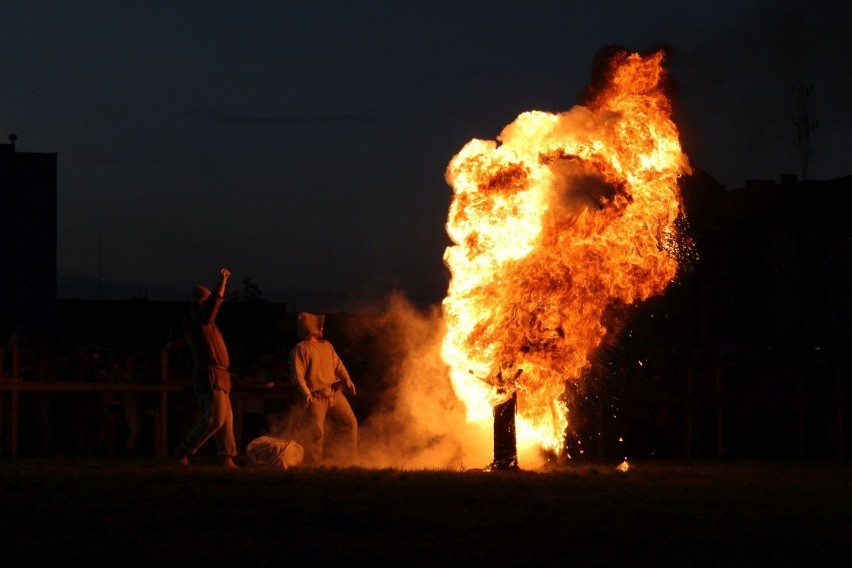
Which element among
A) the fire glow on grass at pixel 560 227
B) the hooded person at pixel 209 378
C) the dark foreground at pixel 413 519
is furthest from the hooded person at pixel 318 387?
the fire glow on grass at pixel 560 227

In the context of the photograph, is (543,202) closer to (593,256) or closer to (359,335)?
(593,256)

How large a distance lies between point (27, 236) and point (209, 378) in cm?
1733

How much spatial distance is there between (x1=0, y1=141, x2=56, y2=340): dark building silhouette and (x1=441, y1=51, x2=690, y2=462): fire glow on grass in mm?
18701

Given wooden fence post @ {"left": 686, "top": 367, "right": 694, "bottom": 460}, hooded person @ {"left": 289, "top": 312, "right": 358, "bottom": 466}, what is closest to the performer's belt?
hooded person @ {"left": 289, "top": 312, "right": 358, "bottom": 466}

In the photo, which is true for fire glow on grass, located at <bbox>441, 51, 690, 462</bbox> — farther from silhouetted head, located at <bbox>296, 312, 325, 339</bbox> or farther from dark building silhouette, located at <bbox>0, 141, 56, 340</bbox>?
dark building silhouette, located at <bbox>0, 141, 56, 340</bbox>

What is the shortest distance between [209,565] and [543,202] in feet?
25.2

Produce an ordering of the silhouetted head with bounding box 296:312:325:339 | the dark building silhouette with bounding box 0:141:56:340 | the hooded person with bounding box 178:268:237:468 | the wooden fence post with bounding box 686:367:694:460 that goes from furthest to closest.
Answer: the dark building silhouette with bounding box 0:141:56:340 → the wooden fence post with bounding box 686:367:694:460 → the silhouetted head with bounding box 296:312:325:339 → the hooded person with bounding box 178:268:237:468

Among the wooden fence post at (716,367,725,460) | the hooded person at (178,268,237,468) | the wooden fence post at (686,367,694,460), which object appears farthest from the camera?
the wooden fence post at (716,367,725,460)

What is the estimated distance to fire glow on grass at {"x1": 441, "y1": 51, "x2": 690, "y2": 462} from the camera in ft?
48.9

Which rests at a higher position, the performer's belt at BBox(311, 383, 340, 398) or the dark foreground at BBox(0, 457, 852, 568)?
the performer's belt at BBox(311, 383, 340, 398)

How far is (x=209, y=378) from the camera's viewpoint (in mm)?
15805

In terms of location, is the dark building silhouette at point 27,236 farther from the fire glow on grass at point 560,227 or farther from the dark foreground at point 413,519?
Answer: the fire glow on grass at point 560,227

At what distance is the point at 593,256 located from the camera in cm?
1498

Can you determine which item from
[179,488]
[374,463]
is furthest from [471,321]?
[179,488]
